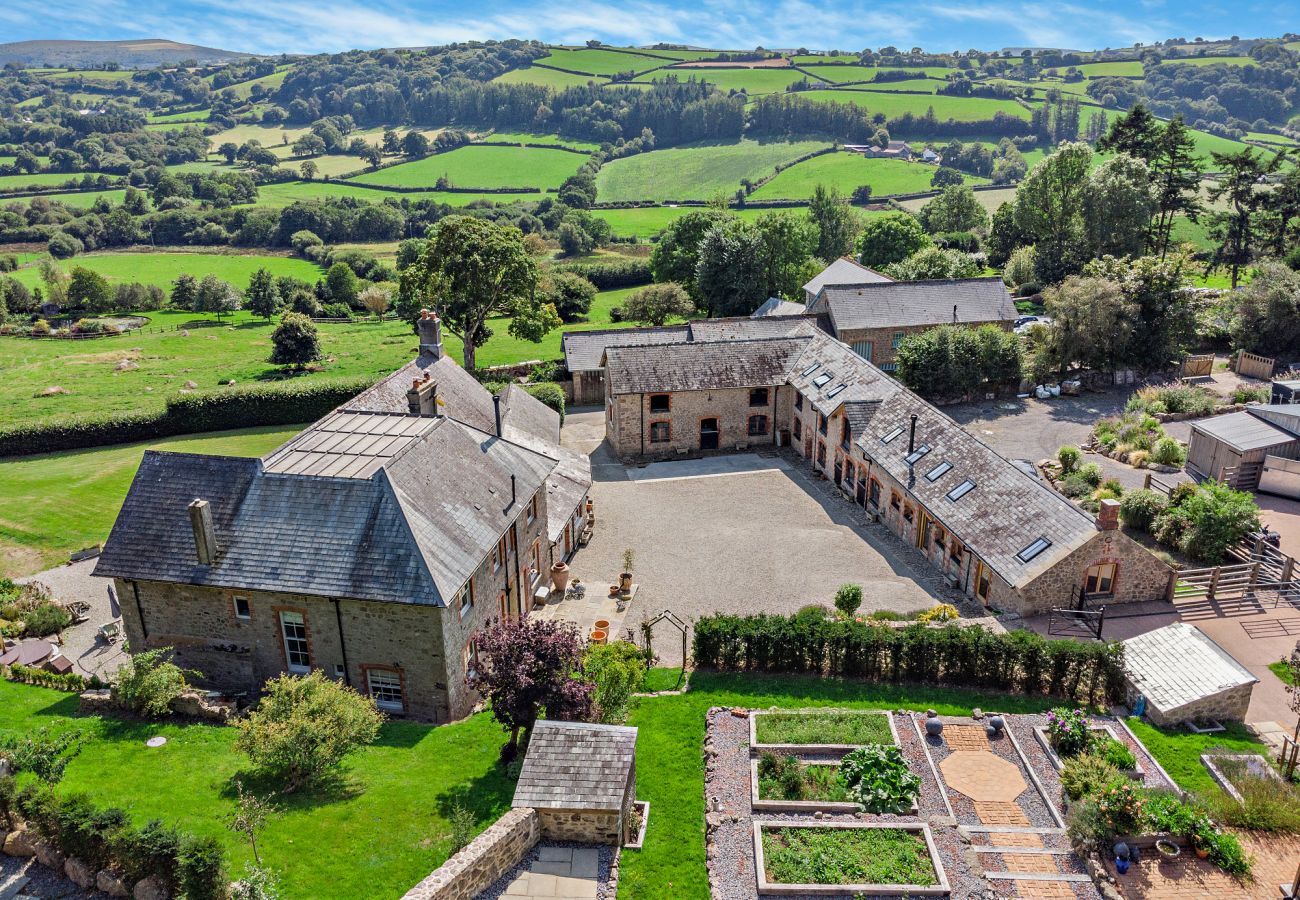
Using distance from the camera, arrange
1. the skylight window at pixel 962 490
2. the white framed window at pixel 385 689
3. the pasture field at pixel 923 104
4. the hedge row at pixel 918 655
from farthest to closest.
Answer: the pasture field at pixel 923 104 < the skylight window at pixel 962 490 < the white framed window at pixel 385 689 < the hedge row at pixel 918 655

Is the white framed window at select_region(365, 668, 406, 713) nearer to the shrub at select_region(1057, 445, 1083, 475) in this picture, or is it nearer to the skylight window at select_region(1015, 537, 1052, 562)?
the skylight window at select_region(1015, 537, 1052, 562)

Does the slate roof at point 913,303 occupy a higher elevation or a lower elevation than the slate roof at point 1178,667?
higher

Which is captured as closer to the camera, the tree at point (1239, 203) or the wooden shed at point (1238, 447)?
the wooden shed at point (1238, 447)

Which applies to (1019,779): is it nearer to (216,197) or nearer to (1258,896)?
(1258,896)

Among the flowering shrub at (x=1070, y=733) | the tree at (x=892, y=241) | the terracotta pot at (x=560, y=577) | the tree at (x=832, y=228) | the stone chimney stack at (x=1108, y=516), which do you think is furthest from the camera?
the tree at (x=832, y=228)

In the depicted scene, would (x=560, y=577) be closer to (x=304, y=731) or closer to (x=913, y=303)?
(x=304, y=731)

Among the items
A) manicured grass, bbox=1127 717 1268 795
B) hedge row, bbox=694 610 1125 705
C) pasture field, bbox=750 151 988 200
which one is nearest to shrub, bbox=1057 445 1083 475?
hedge row, bbox=694 610 1125 705

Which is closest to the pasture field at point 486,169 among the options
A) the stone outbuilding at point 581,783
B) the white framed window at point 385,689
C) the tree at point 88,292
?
the tree at point 88,292

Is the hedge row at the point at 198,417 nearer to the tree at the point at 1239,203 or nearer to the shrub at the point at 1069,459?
the shrub at the point at 1069,459
